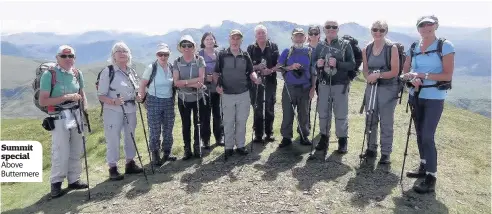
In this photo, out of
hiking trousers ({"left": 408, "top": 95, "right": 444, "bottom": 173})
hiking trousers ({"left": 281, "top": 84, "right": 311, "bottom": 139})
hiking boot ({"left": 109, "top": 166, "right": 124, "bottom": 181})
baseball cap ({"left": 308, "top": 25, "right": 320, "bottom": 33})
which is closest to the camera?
hiking trousers ({"left": 408, "top": 95, "right": 444, "bottom": 173})

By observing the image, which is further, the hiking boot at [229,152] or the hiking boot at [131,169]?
the hiking boot at [229,152]

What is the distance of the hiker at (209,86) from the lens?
14.2 m

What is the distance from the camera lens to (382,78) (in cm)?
1219

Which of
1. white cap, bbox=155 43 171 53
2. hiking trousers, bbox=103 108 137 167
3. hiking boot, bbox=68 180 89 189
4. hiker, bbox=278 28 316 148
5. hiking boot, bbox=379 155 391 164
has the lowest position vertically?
hiking boot, bbox=68 180 89 189

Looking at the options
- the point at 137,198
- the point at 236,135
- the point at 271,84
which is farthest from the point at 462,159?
the point at 137,198

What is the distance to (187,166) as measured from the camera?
46.0 feet

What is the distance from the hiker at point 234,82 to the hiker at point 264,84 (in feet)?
3.00

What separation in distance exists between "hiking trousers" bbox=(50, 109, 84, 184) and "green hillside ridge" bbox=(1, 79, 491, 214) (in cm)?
74

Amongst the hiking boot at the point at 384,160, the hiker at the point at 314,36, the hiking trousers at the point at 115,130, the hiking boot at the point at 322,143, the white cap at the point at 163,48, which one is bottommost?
the hiking boot at the point at 384,160

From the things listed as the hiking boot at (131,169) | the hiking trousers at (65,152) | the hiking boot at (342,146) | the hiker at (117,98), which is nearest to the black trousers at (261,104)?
the hiking boot at (342,146)

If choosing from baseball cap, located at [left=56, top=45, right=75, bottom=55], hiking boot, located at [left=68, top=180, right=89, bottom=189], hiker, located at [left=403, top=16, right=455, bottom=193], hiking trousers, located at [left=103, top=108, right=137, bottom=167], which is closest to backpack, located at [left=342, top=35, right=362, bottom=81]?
hiker, located at [left=403, top=16, right=455, bottom=193]

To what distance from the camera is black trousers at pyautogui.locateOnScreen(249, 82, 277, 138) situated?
50.6ft

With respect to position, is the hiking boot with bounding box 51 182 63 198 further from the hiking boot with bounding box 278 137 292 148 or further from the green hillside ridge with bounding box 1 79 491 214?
the hiking boot with bounding box 278 137 292 148

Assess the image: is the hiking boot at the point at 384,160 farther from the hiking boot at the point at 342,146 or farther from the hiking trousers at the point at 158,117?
the hiking trousers at the point at 158,117
